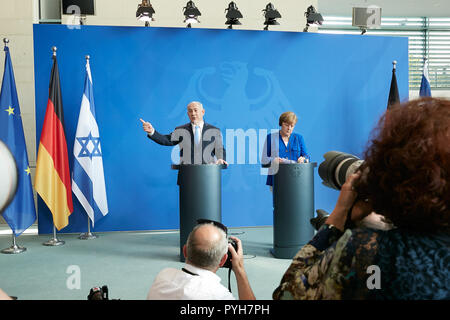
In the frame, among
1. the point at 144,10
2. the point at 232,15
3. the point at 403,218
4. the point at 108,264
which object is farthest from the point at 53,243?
the point at 403,218

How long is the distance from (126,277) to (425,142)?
10.4 ft

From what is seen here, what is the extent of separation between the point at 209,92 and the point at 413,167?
4.95 m

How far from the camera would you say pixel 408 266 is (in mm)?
783

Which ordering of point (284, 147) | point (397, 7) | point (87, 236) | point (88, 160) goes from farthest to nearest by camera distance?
point (397, 7)
point (87, 236)
point (88, 160)
point (284, 147)

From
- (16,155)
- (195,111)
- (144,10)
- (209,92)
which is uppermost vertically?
(144,10)

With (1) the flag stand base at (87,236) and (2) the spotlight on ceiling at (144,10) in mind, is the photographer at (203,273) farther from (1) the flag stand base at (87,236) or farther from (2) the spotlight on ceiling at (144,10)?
(2) the spotlight on ceiling at (144,10)

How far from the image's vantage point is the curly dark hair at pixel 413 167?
78 cm

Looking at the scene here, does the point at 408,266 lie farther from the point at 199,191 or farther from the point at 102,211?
the point at 102,211

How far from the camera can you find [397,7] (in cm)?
805

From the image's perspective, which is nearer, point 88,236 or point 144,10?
point 88,236

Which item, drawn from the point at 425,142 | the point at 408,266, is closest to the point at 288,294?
the point at 408,266

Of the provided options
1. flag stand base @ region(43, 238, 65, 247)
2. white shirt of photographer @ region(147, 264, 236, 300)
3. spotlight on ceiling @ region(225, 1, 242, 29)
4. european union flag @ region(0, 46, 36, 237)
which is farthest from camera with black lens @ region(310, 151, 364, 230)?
spotlight on ceiling @ region(225, 1, 242, 29)

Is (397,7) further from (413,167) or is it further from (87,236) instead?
(413,167)

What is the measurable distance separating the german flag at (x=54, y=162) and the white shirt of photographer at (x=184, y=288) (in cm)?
381
